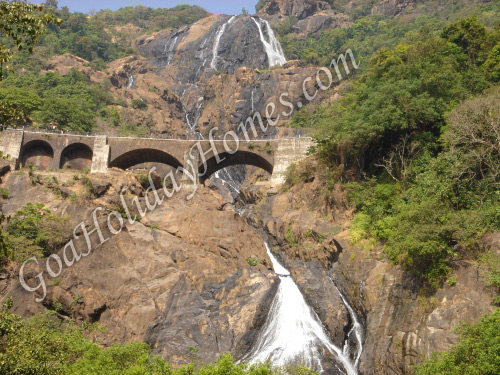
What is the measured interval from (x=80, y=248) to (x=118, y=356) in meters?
12.6

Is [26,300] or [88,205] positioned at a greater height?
[88,205]

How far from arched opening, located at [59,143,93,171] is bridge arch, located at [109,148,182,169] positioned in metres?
2.49

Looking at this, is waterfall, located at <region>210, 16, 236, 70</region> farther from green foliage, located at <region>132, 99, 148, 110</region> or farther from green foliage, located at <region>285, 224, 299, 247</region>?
green foliage, located at <region>285, 224, 299, 247</region>

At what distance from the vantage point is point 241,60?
87.8 m

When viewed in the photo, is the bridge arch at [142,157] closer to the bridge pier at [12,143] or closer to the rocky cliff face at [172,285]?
the bridge pier at [12,143]

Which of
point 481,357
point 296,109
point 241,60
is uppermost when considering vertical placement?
point 241,60

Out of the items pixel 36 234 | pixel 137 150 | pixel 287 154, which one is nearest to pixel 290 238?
pixel 287 154

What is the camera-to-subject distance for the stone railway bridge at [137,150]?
43469mm

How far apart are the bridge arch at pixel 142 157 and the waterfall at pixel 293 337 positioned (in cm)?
2034

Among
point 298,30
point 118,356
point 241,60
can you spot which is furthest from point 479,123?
point 298,30

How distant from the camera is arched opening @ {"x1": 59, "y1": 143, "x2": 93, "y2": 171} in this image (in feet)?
148

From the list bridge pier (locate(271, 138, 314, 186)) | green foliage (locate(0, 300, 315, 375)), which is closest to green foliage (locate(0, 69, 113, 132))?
bridge pier (locate(271, 138, 314, 186))

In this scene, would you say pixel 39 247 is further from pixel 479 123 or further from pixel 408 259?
pixel 479 123

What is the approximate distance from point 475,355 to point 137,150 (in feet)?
111
